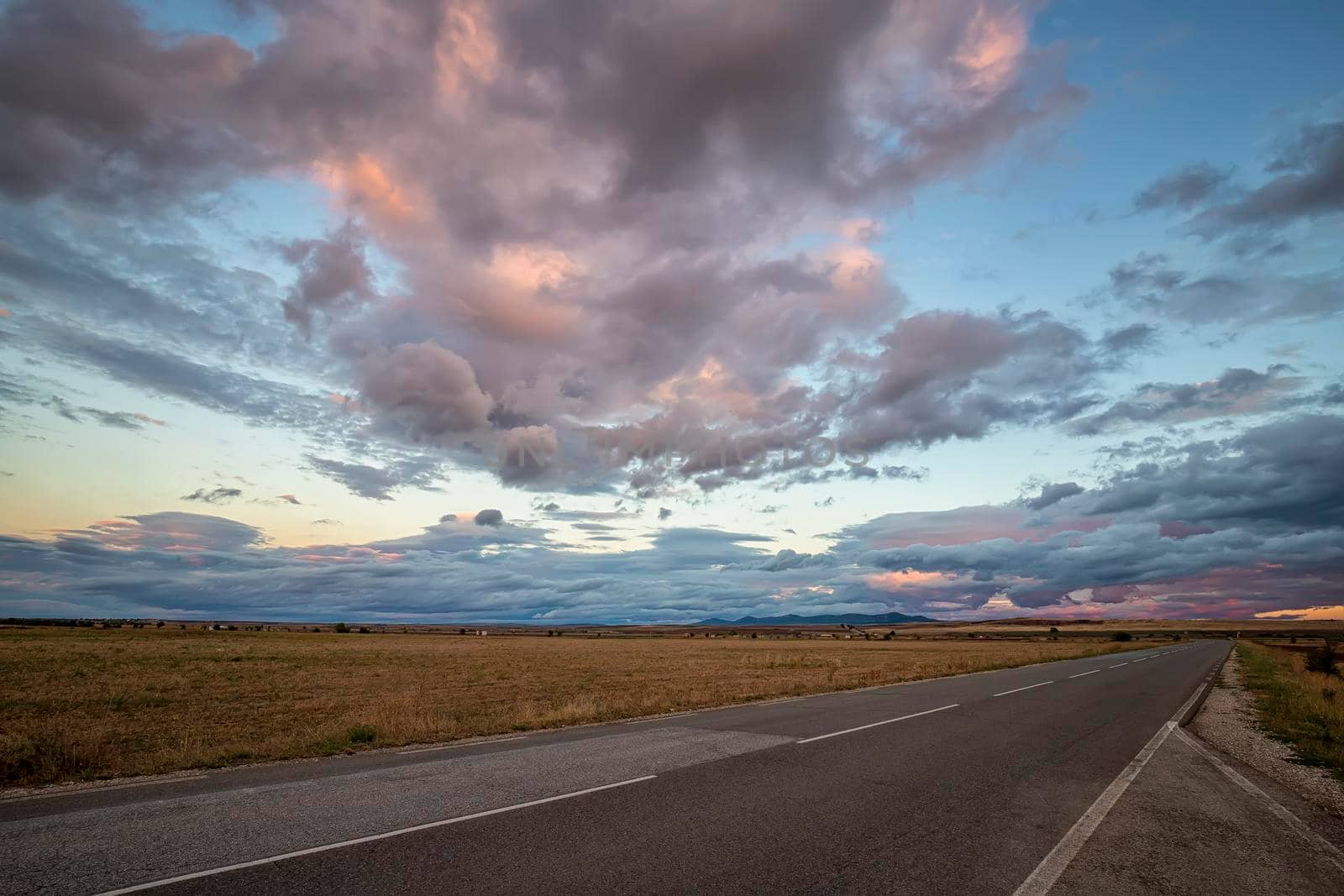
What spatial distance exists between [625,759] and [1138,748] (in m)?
10.4

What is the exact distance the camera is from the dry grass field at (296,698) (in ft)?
40.8

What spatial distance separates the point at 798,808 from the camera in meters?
8.44

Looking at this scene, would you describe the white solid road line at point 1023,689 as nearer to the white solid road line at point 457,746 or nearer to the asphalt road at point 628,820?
the asphalt road at point 628,820

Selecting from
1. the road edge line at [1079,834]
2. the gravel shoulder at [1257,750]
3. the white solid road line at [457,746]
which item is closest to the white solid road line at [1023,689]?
the gravel shoulder at [1257,750]

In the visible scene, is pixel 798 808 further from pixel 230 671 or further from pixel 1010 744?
pixel 230 671

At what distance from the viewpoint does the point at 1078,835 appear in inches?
307

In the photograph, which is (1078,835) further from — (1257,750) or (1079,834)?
(1257,750)

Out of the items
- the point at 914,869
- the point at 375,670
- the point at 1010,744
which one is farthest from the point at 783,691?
the point at 375,670

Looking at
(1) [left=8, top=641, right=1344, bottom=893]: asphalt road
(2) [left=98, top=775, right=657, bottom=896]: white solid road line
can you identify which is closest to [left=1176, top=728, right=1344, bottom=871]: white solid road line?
(1) [left=8, top=641, right=1344, bottom=893]: asphalt road

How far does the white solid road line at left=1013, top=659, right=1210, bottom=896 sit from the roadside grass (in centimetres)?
395

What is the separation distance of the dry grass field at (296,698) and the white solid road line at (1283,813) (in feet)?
39.6

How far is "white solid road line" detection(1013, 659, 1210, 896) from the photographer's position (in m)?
6.28

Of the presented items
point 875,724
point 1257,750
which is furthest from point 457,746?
Answer: point 1257,750

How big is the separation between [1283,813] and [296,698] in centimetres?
2667
